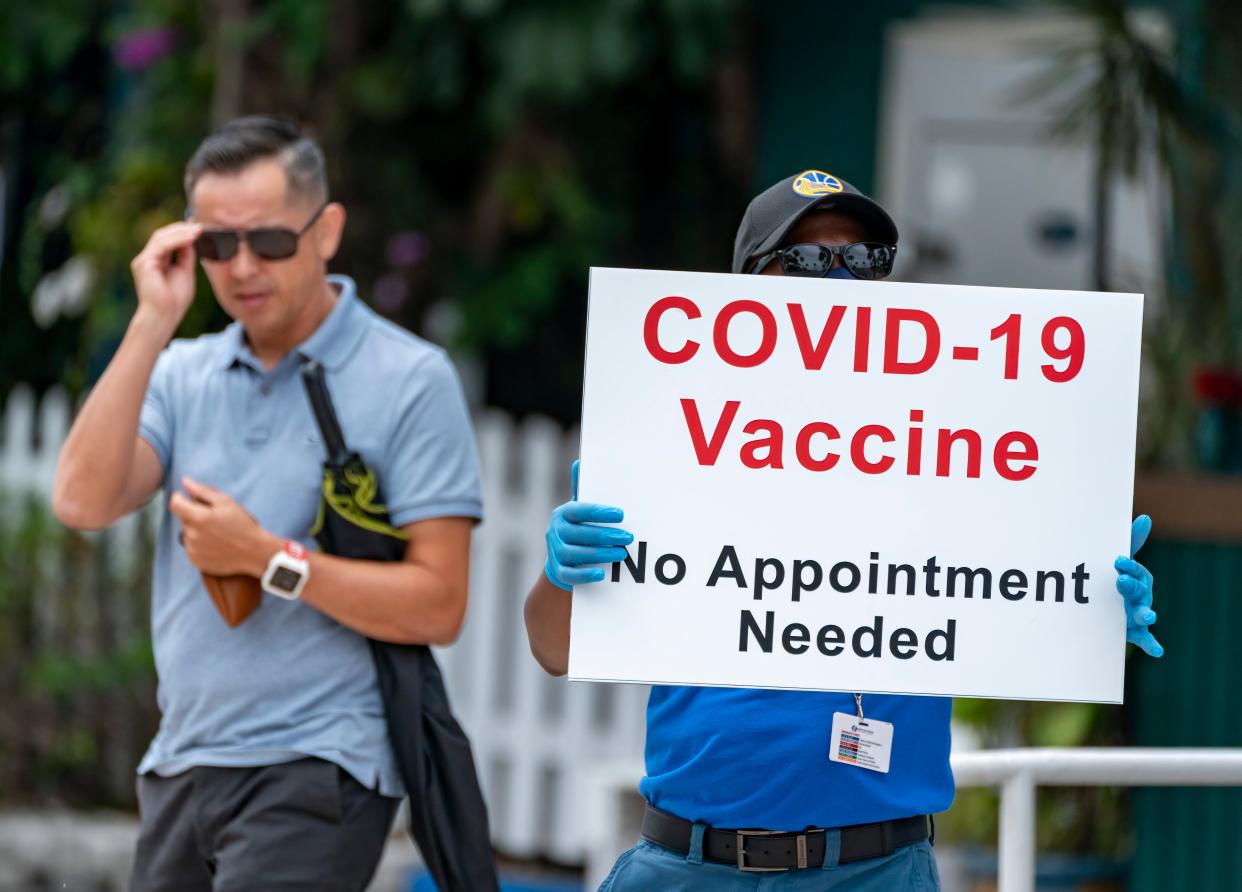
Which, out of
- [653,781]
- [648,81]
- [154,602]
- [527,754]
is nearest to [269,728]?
[154,602]

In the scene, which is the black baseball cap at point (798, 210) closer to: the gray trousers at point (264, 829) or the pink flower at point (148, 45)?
the gray trousers at point (264, 829)

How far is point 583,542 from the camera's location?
2.62 meters

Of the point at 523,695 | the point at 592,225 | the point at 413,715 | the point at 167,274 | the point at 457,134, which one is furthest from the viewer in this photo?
the point at 457,134

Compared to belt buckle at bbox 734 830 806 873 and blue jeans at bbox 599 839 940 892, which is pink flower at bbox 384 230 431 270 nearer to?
blue jeans at bbox 599 839 940 892

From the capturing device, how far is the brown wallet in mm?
3160

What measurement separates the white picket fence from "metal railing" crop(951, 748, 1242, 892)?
3.44 metres

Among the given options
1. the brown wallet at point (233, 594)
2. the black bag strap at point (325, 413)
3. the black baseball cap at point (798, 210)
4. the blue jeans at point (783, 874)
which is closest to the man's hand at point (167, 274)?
the black bag strap at point (325, 413)

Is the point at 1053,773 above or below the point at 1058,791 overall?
above

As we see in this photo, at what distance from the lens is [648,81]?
773 centimetres

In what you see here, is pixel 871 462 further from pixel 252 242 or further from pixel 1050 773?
pixel 252 242

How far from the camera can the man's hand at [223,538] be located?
3.10m

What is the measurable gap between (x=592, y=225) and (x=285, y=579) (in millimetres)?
4111

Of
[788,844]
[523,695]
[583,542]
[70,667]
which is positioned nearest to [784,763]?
[788,844]

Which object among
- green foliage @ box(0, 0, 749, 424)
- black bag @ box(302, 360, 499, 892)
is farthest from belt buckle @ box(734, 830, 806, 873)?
green foliage @ box(0, 0, 749, 424)
